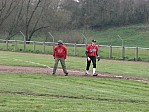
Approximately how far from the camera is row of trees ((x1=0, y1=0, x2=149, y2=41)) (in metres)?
57.6

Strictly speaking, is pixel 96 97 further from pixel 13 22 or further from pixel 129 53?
pixel 13 22

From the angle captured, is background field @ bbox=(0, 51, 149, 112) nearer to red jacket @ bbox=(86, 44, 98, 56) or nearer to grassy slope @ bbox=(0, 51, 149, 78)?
red jacket @ bbox=(86, 44, 98, 56)

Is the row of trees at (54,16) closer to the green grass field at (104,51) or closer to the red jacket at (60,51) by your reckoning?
the green grass field at (104,51)

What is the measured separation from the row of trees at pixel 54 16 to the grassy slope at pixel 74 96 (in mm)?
39142

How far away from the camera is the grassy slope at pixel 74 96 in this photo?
1071cm

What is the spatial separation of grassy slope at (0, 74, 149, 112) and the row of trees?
39.1 metres

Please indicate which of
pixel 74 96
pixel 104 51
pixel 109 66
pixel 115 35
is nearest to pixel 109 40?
pixel 115 35

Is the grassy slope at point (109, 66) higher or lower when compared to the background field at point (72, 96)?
higher

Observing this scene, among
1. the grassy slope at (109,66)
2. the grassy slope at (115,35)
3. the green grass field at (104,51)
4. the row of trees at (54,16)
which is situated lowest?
the grassy slope at (109,66)

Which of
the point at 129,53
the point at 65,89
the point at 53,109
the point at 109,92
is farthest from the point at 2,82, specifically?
the point at 129,53

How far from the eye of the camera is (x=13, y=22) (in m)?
57.9

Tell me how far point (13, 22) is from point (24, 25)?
5.88 ft

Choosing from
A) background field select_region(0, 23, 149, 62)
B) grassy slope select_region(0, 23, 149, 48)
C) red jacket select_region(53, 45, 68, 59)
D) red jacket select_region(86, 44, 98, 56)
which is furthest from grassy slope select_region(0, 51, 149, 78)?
grassy slope select_region(0, 23, 149, 48)

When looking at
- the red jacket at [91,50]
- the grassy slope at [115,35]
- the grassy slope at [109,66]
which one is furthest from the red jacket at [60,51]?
the grassy slope at [115,35]
